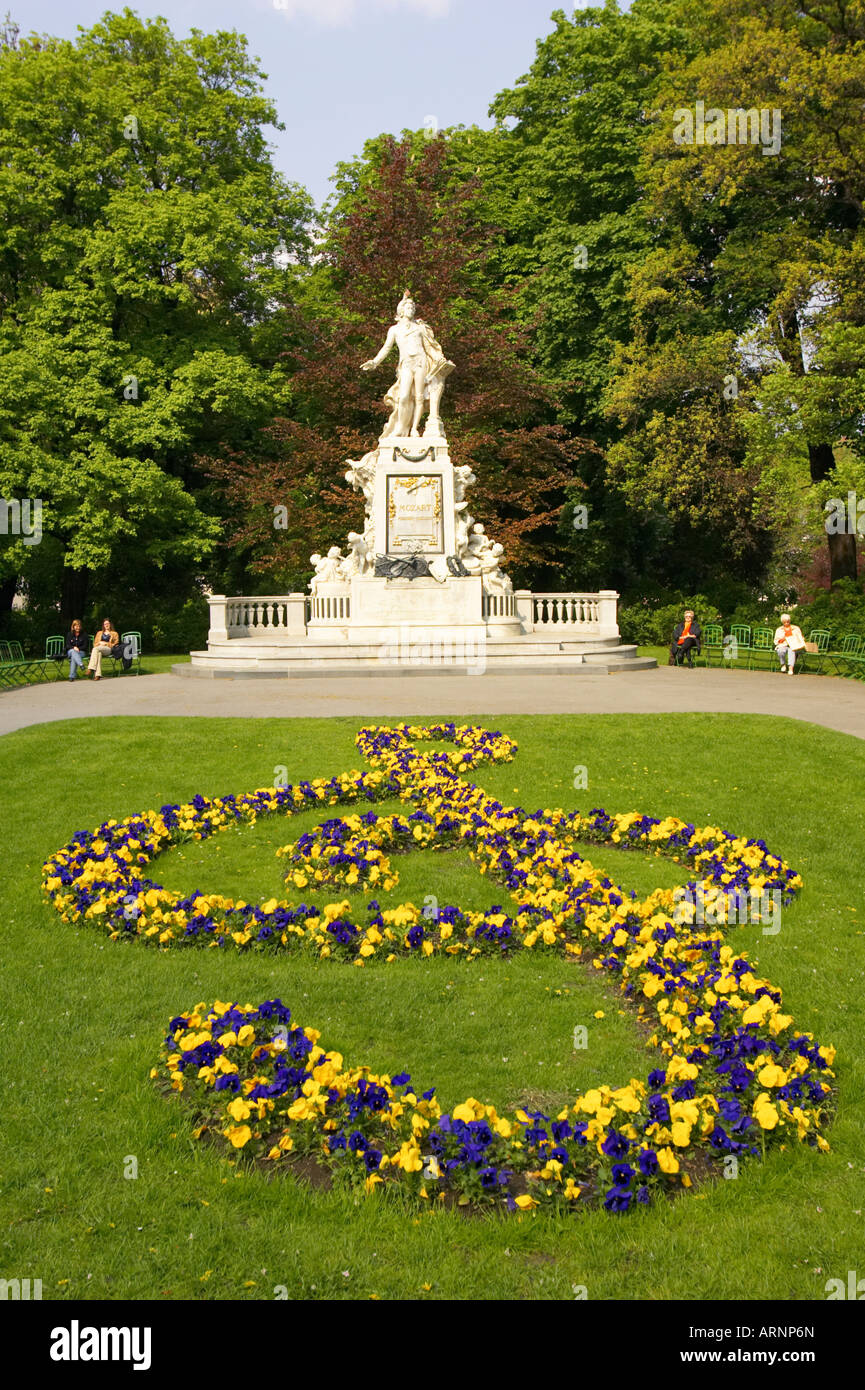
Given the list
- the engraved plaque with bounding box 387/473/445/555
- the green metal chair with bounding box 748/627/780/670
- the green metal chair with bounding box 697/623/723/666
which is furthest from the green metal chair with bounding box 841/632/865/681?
the engraved plaque with bounding box 387/473/445/555

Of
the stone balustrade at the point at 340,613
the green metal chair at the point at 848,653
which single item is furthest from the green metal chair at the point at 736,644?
the stone balustrade at the point at 340,613

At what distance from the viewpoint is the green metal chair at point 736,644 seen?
22.6 meters

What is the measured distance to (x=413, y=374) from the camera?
958 inches

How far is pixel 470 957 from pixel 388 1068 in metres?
1.35

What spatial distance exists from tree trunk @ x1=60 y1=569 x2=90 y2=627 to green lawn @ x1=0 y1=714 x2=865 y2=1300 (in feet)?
68.9

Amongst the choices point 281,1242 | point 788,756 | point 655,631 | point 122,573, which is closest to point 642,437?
point 655,631

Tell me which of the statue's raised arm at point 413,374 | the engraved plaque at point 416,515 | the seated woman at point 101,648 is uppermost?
the statue's raised arm at point 413,374

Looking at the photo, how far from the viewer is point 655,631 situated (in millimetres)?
28484

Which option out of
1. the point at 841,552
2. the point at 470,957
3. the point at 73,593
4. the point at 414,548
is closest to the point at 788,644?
the point at 841,552

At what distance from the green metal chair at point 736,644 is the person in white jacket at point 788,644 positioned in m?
1.47

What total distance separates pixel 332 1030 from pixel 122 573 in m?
29.0

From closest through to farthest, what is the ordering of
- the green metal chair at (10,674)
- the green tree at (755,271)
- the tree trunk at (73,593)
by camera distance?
the green metal chair at (10,674) < the green tree at (755,271) < the tree trunk at (73,593)

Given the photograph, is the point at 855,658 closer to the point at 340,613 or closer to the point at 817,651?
the point at 817,651

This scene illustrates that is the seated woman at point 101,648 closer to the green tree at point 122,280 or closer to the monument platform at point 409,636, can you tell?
the monument platform at point 409,636
